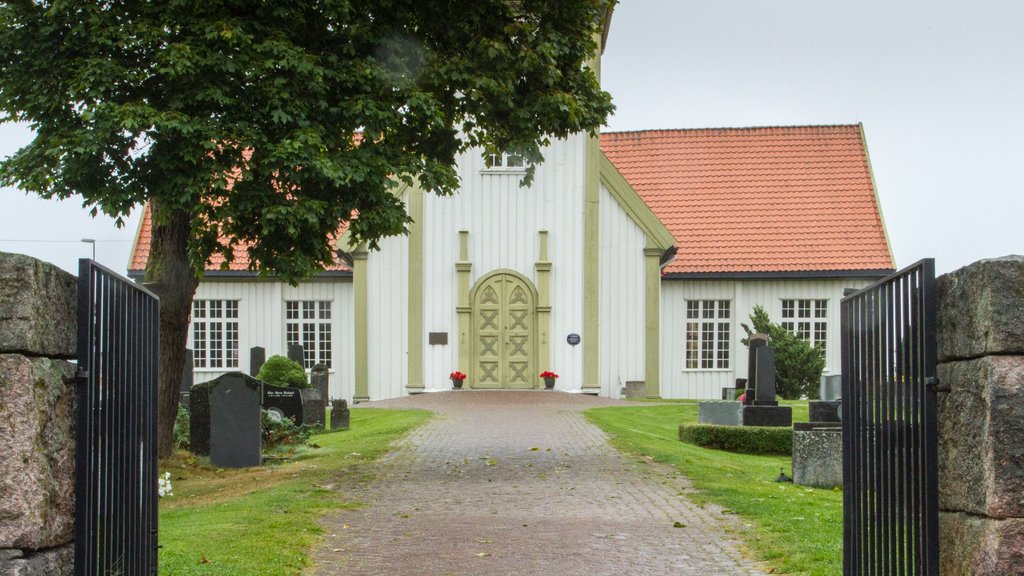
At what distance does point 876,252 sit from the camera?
3334cm

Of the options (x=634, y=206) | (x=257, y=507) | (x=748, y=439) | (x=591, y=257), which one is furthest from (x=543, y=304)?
(x=257, y=507)

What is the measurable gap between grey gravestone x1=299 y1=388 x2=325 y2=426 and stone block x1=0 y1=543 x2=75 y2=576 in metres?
16.9

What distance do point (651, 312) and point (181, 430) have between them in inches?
609

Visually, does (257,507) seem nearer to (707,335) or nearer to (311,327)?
(311,327)

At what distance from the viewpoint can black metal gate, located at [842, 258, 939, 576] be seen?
17.4 ft

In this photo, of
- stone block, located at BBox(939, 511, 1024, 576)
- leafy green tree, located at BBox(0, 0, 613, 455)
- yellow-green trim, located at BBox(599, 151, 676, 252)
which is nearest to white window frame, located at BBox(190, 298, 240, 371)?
yellow-green trim, located at BBox(599, 151, 676, 252)

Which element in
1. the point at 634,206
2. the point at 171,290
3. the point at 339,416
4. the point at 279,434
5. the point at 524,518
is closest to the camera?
the point at 524,518

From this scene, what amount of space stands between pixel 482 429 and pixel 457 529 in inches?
417

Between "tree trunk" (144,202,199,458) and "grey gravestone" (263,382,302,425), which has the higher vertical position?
"tree trunk" (144,202,199,458)

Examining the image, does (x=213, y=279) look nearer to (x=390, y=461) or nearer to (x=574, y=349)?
(x=574, y=349)

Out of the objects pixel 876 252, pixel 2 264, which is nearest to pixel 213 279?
pixel 876 252

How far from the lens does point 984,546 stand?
193 inches

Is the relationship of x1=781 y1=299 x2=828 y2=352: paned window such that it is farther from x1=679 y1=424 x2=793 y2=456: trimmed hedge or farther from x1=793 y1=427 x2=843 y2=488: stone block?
x1=793 y1=427 x2=843 y2=488: stone block

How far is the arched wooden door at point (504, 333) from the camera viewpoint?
30.9m
